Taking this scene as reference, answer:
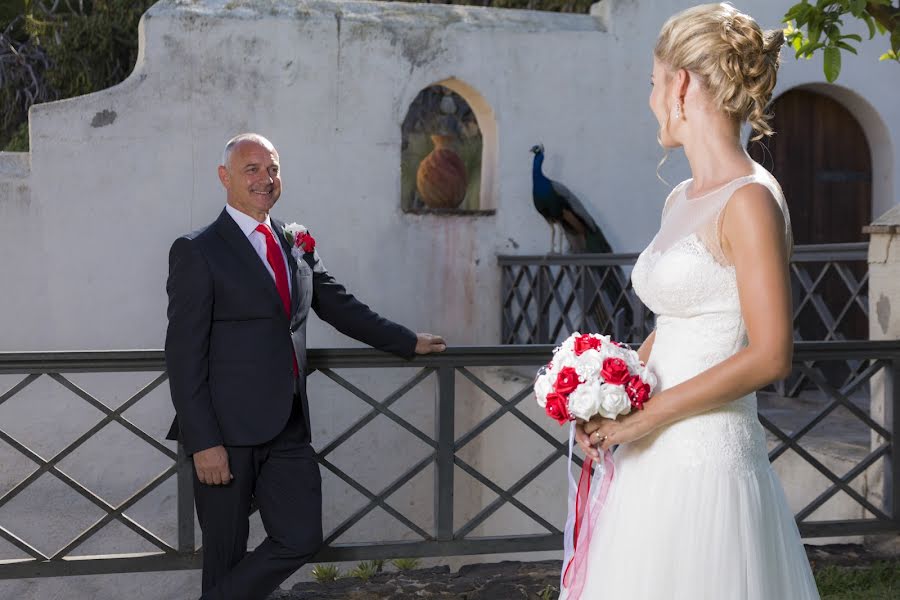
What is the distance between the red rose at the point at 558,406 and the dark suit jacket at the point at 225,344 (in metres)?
1.44

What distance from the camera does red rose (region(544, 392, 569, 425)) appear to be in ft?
7.65

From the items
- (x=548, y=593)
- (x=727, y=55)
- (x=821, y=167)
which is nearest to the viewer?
(x=727, y=55)

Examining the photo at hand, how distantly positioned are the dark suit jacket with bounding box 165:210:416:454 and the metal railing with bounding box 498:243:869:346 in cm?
417

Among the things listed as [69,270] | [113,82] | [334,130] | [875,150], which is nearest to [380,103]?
[334,130]

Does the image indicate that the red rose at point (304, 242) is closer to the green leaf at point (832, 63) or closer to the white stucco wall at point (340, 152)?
the green leaf at point (832, 63)

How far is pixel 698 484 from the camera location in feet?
7.45

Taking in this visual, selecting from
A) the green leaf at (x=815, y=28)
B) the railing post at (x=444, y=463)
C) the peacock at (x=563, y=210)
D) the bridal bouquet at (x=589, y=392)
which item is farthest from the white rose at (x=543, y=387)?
the peacock at (x=563, y=210)

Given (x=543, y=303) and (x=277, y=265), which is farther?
(x=543, y=303)

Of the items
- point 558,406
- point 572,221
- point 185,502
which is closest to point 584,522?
point 558,406

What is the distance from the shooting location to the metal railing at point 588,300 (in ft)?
25.6

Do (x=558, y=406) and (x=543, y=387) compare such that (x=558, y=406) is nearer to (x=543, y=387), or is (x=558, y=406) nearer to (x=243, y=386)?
(x=543, y=387)

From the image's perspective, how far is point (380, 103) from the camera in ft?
28.4

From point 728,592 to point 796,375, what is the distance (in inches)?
214

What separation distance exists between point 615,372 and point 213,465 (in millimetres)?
1685
